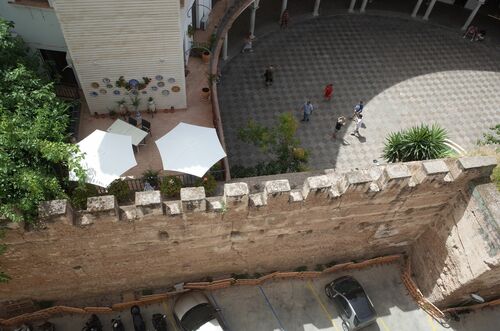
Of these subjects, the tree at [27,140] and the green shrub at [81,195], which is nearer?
the tree at [27,140]

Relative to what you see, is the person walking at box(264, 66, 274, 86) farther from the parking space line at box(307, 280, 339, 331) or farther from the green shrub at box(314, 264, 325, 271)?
the parking space line at box(307, 280, 339, 331)

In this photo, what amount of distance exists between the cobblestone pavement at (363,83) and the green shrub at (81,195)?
7134mm

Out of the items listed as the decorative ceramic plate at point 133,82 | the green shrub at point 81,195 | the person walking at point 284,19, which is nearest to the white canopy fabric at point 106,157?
the green shrub at point 81,195

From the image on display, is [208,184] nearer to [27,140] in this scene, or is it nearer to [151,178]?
[151,178]

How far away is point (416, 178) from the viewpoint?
41.5 feet

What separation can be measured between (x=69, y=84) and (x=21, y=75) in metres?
4.82

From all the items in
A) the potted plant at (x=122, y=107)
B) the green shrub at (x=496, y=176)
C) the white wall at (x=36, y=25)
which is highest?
the white wall at (x=36, y=25)

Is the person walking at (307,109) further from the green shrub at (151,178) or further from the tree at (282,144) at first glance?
the green shrub at (151,178)

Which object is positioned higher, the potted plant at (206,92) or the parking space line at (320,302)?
the potted plant at (206,92)

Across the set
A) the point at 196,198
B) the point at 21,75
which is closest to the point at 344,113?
the point at 196,198

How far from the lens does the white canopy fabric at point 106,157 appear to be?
42.5 feet

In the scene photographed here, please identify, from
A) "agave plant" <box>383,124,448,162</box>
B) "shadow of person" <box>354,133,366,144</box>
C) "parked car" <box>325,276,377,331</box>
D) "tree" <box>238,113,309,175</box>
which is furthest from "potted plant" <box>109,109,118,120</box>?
"shadow of person" <box>354,133,366,144</box>

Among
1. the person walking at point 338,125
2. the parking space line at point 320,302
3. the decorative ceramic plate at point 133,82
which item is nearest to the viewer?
the decorative ceramic plate at point 133,82

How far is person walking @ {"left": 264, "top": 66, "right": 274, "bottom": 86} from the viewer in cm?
2162
